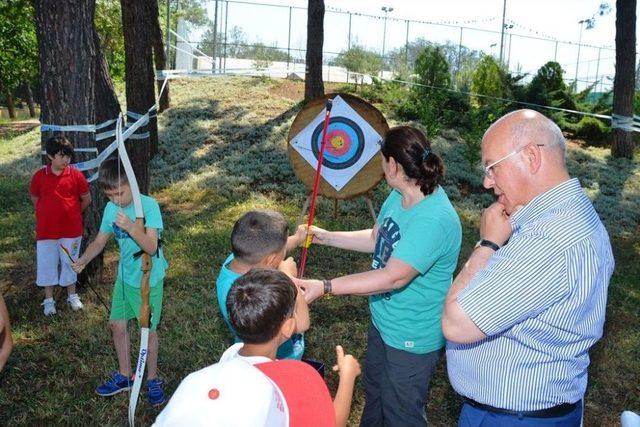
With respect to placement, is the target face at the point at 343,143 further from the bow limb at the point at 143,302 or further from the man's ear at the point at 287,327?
the man's ear at the point at 287,327

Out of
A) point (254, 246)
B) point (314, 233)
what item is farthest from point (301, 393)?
point (314, 233)

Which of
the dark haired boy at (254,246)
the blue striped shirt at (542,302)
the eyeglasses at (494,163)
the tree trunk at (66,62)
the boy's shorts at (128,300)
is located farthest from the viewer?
the tree trunk at (66,62)

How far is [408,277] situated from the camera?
2.35 meters

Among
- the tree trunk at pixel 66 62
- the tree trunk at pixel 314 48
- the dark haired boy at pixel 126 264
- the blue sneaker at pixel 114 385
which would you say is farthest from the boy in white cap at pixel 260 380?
the tree trunk at pixel 314 48

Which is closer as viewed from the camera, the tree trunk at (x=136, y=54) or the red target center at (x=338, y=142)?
the red target center at (x=338, y=142)

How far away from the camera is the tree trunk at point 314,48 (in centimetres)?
1112

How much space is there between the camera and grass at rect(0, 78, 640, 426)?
3.79 m

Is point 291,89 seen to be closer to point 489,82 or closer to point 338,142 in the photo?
point 489,82

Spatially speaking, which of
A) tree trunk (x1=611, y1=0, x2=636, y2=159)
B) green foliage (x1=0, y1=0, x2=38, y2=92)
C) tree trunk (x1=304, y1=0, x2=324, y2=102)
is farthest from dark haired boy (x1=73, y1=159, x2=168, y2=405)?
green foliage (x1=0, y1=0, x2=38, y2=92)

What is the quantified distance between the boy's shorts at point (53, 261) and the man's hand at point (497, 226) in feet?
12.7

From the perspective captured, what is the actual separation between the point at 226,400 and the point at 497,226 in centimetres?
110

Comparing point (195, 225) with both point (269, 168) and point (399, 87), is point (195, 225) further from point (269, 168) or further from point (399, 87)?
point (399, 87)

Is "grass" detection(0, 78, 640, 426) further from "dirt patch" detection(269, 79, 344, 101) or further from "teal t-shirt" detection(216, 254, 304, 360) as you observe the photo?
"teal t-shirt" detection(216, 254, 304, 360)

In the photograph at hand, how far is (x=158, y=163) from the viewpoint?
10406 millimetres
